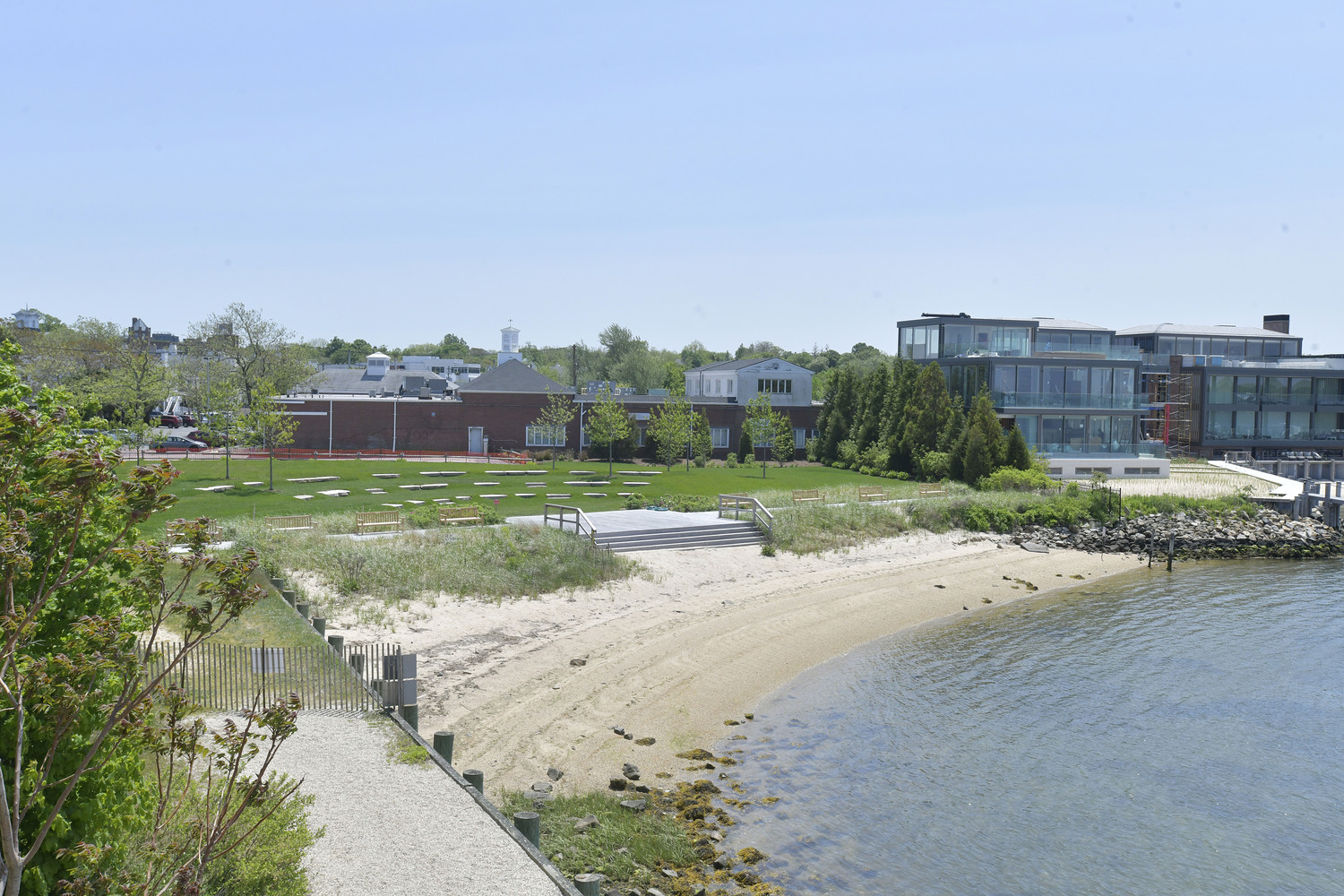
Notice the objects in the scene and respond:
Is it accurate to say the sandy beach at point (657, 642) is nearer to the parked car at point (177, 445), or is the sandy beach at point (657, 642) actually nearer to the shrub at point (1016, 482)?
the shrub at point (1016, 482)

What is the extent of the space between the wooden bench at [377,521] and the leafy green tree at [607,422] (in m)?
22.5

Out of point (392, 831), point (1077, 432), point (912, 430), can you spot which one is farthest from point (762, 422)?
point (392, 831)

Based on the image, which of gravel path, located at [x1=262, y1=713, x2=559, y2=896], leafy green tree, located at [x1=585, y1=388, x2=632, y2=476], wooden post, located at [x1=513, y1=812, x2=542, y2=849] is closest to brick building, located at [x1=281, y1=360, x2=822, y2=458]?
leafy green tree, located at [x1=585, y1=388, x2=632, y2=476]

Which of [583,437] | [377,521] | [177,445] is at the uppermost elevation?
[583,437]

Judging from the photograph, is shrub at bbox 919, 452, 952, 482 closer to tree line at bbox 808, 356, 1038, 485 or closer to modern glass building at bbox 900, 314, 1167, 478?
tree line at bbox 808, 356, 1038, 485

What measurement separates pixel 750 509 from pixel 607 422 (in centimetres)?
2017

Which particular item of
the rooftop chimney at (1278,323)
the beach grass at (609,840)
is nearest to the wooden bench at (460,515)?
the beach grass at (609,840)

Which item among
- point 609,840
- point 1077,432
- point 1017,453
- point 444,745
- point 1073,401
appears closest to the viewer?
point 609,840

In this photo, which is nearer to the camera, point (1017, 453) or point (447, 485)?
point (447, 485)

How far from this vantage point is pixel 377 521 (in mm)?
31062

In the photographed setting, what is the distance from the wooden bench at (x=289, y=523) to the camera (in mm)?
29284

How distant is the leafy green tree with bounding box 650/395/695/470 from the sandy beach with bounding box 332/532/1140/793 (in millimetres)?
20078

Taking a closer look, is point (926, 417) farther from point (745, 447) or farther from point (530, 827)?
point (530, 827)

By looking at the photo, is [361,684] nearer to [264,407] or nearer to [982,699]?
[982,699]
